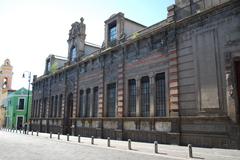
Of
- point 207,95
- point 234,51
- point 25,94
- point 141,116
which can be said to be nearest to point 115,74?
point 141,116

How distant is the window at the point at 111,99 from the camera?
72.6 ft

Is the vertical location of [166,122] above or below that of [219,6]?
below

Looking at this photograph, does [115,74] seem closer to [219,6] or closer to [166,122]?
[166,122]

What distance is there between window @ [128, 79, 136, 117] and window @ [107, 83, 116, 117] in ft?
7.24

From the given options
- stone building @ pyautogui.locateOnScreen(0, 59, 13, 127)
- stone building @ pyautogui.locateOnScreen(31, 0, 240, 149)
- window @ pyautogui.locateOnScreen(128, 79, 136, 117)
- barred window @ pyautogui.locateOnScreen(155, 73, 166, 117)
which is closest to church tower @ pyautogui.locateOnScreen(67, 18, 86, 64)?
stone building @ pyautogui.locateOnScreen(31, 0, 240, 149)

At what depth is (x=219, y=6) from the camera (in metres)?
14.1

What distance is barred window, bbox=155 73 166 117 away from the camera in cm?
1733

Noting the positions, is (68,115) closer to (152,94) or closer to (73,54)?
(73,54)

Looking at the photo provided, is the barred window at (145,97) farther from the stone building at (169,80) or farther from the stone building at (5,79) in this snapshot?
the stone building at (5,79)

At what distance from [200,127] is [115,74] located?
33.4ft

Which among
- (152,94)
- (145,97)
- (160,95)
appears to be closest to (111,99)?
(145,97)

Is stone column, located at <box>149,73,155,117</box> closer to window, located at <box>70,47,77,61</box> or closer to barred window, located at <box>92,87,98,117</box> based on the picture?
barred window, located at <box>92,87,98,117</box>

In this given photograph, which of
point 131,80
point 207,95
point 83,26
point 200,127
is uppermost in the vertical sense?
point 83,26

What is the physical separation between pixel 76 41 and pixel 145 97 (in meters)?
15.2
